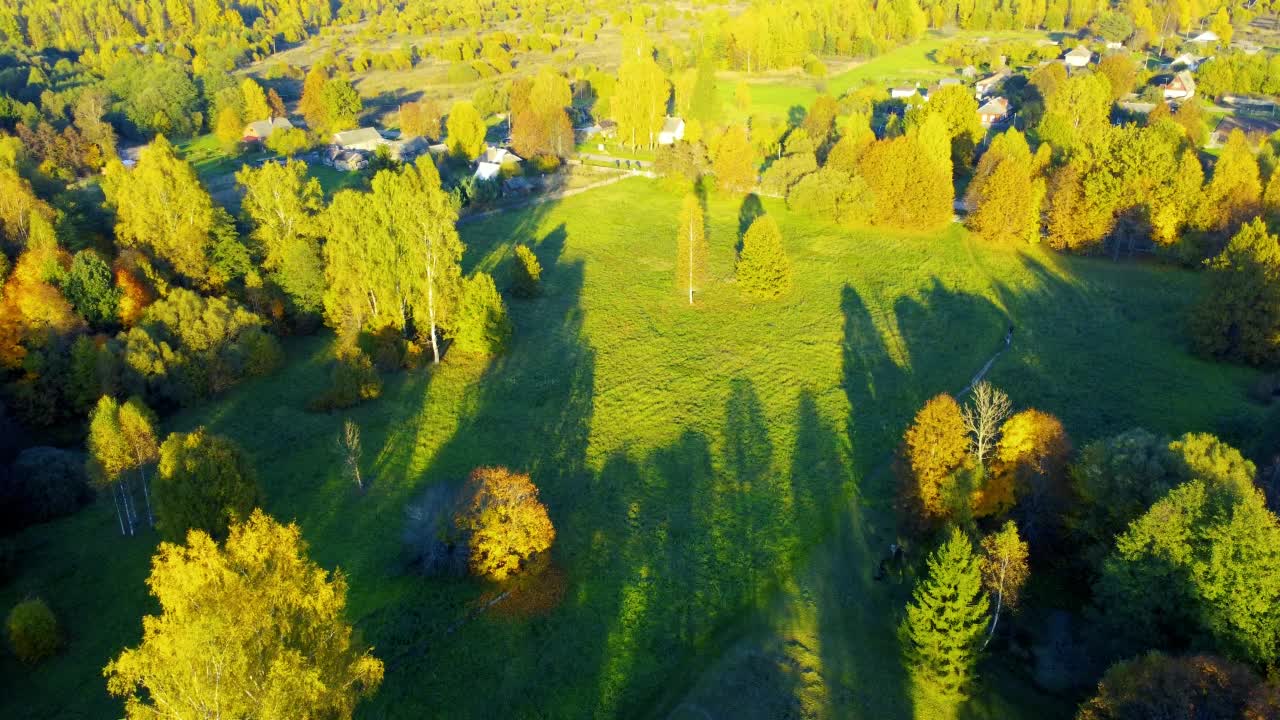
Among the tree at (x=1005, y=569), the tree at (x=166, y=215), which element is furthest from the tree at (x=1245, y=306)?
the tree at (x=166, y=215)

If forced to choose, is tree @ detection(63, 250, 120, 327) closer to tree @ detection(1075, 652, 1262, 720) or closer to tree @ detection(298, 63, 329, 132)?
tree @ detection(1075, 652, 1262, 720)

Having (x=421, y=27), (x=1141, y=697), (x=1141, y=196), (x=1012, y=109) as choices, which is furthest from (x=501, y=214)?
(x=421, y=27)

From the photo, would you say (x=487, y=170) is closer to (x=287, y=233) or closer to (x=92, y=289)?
(x=287, y=233)

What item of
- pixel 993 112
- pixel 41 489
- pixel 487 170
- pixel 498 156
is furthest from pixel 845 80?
pixel 41 489

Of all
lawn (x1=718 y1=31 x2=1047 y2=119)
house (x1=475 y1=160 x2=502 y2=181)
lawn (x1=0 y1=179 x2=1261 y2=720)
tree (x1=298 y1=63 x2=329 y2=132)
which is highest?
tree (x1=298 y1=63 x2=329 y2=132)

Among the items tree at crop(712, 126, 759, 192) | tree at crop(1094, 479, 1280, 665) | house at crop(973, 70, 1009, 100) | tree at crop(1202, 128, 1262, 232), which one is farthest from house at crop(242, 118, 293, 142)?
tree at crop(1094, 479, 1280, 665)

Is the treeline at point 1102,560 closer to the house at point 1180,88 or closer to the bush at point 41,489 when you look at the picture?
the bush at point 41,489

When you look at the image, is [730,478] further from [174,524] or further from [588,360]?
[174,524]
